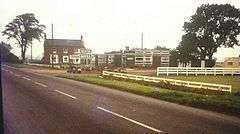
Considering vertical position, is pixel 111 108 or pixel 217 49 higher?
pixel 217 49

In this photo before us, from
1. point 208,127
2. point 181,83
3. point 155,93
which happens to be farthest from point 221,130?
point 181,83

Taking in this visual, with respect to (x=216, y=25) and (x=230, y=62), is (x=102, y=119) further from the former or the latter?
(x=230, y=62)

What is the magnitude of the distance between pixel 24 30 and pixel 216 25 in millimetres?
8148

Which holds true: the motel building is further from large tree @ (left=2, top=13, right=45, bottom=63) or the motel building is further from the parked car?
large tree @ (left=2, top=13, right=45, bottom=63)

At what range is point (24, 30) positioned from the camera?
13359mm

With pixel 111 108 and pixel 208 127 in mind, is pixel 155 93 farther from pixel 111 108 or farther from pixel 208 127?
pixel 208 127

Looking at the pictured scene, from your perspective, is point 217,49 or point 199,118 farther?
point 217,49

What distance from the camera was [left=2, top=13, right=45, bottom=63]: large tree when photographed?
11477 millimetres

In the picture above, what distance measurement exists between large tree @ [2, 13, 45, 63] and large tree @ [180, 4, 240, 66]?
6901mm

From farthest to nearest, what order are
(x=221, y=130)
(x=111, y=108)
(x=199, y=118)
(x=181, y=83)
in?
(x=181, y=83)
(x=111, y=108)
(x=199, y=118)
(x=221, y=130)

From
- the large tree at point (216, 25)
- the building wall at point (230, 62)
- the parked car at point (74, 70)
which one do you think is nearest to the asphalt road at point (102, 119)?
the large tree at point (216, 25)

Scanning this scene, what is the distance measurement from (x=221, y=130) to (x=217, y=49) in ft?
23.0

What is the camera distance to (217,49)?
1670cm

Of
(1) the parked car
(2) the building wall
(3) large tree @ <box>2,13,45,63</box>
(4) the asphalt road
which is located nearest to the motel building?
(1) the parked car
